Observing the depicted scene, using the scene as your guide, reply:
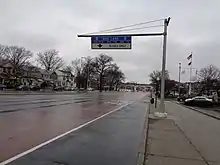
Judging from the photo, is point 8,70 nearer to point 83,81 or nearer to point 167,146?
point 83,81

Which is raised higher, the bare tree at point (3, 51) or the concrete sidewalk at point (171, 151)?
the bare tree at point (3, 51)

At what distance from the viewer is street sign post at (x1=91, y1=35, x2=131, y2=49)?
22.2 m

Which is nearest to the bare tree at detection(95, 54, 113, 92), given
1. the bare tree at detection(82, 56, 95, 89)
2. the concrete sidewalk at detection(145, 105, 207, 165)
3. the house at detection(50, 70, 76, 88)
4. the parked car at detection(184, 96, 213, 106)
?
the bare tree at detection(82, 56, 95, 89)

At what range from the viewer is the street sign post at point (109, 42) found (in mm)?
22214

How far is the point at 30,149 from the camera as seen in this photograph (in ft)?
25.3

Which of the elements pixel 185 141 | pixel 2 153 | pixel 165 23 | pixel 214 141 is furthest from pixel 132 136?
pixel 165 23

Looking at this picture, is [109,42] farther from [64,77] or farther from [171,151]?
[64,77]

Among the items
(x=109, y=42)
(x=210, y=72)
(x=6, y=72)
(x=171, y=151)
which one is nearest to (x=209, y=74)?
(x=210, y=72)

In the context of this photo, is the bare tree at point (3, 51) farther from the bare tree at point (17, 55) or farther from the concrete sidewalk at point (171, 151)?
the concrete sidewalk at point (171, 151)

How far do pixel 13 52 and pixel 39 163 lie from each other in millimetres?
91589

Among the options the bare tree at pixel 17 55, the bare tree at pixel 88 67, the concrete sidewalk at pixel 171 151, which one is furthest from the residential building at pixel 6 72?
the concrete sidewalk at pixel 171 151

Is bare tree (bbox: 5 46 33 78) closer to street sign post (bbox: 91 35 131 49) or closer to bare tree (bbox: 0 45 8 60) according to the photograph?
bare tree (bbox: 0 45 8 60)

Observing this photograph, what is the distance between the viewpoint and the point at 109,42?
73.5ft

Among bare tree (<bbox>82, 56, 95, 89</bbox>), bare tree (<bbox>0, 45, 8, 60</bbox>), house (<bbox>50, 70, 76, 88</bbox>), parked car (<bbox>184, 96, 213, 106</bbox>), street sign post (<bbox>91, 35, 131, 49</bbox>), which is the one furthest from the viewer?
house (<bbox>50, 70, 76, 88</bbox>)
